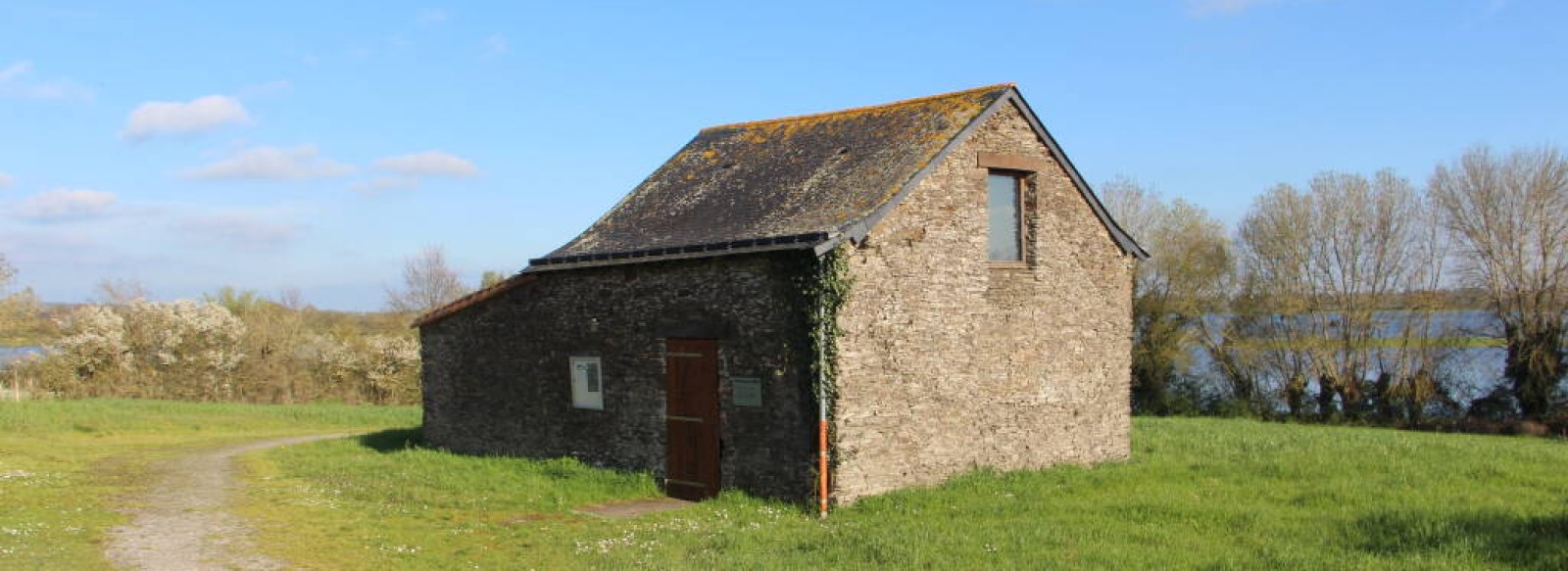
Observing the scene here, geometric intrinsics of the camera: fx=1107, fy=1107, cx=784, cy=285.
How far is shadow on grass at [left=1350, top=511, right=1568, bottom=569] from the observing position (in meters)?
10.3

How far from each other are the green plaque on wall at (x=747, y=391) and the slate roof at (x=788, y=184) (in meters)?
1.83

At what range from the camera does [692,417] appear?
641 inches

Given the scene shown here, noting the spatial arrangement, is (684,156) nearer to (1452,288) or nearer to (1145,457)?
(1145,457)

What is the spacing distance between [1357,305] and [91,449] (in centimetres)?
3707

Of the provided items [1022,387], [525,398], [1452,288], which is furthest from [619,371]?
[1452,288]

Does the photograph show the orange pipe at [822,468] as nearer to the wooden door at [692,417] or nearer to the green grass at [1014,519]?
the green grass at [1014,519]

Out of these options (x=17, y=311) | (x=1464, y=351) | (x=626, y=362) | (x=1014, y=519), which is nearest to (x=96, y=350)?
(x=17, y=311)

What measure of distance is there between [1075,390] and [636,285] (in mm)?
7177

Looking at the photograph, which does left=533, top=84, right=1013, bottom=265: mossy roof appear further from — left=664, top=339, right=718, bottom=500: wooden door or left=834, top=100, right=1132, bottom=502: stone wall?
left=664, top=339, right=718, bottom=500: wooden door

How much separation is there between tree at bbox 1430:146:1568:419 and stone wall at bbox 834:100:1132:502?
2217cm

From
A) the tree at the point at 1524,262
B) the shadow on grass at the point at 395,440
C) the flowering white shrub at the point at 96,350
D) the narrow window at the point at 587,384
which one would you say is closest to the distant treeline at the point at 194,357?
the flowering white shrub at the point at 96,350

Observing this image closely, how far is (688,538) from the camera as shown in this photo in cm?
1250

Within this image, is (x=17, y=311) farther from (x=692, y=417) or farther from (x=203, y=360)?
(x=692, y=417)

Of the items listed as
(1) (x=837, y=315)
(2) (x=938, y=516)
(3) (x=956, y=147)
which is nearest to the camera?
(2) (x=938, y=516)
